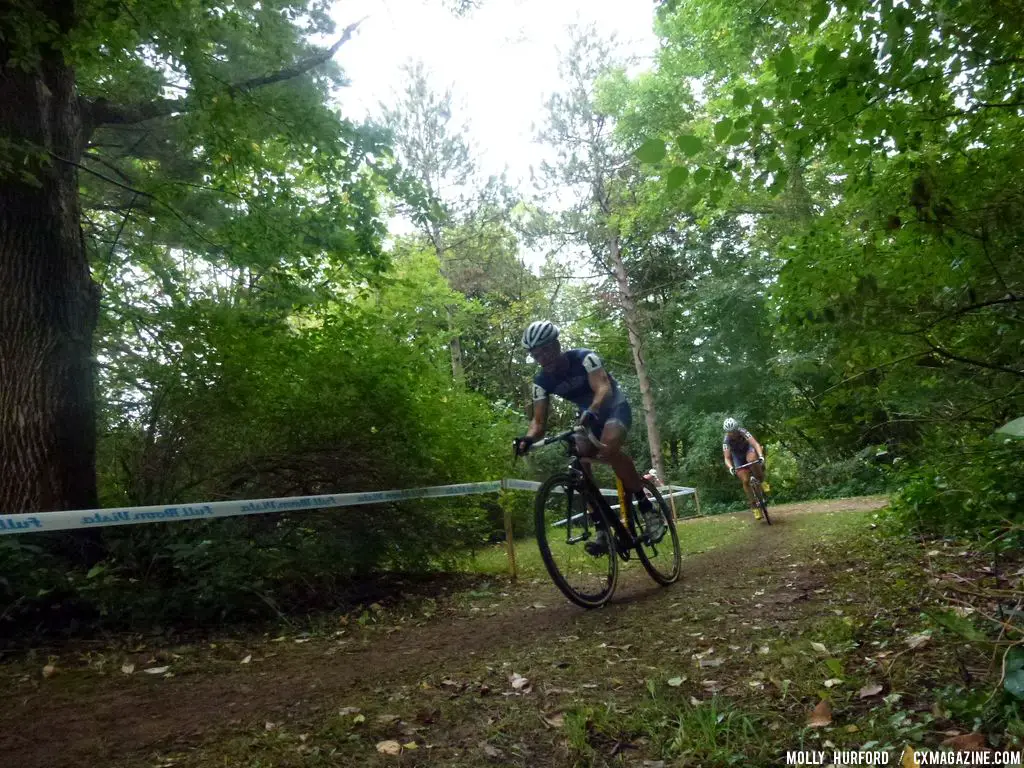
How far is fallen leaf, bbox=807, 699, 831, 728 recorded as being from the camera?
213 cm

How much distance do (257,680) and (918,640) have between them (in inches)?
120

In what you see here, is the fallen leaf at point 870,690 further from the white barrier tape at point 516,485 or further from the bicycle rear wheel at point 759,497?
the bicycle rear wheel at point 759,497

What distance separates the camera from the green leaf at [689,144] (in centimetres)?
235

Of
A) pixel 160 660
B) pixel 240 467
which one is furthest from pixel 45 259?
pixel 160 660

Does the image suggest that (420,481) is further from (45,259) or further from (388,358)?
(45,259)

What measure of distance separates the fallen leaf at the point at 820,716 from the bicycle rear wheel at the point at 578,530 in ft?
8.34

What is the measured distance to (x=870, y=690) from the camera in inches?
90.0

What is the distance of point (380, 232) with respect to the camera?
7.41 metres

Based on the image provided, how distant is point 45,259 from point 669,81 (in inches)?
679

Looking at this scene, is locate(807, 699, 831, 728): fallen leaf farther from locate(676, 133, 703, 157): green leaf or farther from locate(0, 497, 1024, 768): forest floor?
locate(676, 133, 703, 157): green leaf

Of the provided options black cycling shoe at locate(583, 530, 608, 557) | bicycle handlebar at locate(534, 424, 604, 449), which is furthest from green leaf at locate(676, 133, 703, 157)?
black cycling shoe at locate(583, 530, 608, 557)

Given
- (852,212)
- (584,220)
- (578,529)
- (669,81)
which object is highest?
(669,81)

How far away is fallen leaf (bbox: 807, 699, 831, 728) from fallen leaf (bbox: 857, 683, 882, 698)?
141 millimetres

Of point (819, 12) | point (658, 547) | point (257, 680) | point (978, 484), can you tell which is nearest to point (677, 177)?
point (819, 12)
